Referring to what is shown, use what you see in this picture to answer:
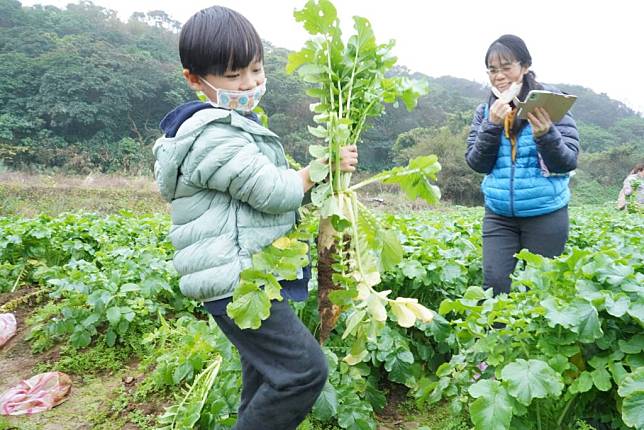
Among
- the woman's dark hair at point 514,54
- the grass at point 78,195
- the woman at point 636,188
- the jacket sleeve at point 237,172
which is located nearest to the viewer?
the jacket sleeve at point 237,172

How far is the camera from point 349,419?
2195 mm

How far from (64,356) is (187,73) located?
2.30 metres

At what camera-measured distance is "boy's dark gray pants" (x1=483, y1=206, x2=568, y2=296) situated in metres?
2.63

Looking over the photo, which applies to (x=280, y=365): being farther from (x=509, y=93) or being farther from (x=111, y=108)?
(x=111, y=108)

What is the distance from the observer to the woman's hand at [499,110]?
8.45 ft

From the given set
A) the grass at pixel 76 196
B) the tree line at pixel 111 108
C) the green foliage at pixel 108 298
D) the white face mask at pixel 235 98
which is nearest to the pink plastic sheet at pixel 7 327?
the green foliage at pixel 108 298

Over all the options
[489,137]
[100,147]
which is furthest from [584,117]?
[489,137]

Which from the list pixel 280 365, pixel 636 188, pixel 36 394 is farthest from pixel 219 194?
pixel 636 188

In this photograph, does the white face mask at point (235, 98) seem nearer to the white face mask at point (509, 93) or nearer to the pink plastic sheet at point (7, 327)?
the white face mask at point (509, 93)

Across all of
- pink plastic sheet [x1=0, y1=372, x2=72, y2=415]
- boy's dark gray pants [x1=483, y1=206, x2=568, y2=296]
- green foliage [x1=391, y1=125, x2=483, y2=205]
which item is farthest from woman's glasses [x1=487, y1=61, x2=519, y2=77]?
green foliage [x1=391, y1=125, x2=483, y2=205]

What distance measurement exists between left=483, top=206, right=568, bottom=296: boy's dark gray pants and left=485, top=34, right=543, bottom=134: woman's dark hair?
0.50 m

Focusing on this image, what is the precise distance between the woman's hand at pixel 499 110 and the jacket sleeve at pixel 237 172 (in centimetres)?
155

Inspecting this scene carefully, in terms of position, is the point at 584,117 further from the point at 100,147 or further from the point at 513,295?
the point at 513,295

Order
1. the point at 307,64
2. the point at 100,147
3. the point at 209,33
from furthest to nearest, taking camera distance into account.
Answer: the point at 100,147 → the point at 307,64 → the point at 209,33
